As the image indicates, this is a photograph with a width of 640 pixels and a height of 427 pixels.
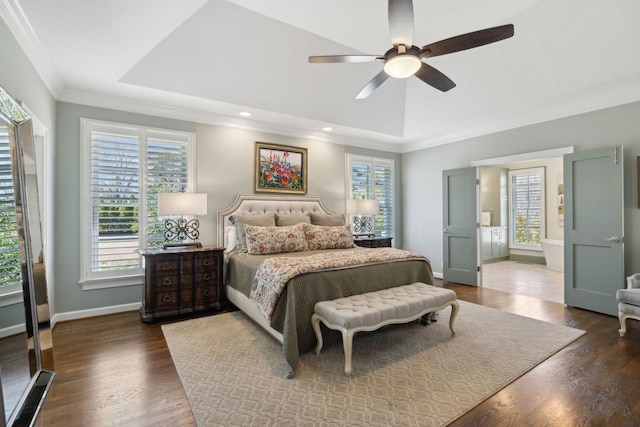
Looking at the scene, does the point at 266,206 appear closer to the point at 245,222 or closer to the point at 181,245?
the point at 245,222

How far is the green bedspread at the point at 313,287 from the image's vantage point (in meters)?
2.52

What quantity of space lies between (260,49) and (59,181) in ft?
9.15

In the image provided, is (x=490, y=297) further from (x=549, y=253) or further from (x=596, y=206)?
(x=549, y=253)

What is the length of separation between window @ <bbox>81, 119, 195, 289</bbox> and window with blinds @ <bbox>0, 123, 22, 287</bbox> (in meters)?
1.91

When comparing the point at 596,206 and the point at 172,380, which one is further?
the point at 596,206

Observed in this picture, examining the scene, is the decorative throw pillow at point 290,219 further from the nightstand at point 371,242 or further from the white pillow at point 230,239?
the nightstand at point 371,242

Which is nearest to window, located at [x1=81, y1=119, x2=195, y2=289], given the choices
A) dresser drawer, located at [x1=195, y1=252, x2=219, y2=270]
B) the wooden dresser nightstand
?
the wooden dresser nightstand

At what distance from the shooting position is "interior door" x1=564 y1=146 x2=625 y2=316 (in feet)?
12.2

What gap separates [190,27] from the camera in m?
3.03

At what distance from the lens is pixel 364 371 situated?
2459 mm

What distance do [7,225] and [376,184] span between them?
544 cm

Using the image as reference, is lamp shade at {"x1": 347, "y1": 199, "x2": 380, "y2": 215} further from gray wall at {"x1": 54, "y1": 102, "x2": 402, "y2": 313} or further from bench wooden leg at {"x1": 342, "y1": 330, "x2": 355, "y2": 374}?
bench wooden leg at {"x1": 342, "y1": 330, "x2": 355, "y2": 374}

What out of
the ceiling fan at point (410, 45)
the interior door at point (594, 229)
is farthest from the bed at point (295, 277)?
the interior door at point (594, 229)

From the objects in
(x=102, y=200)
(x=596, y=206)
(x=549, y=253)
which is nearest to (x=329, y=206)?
(x=102, y=200)
